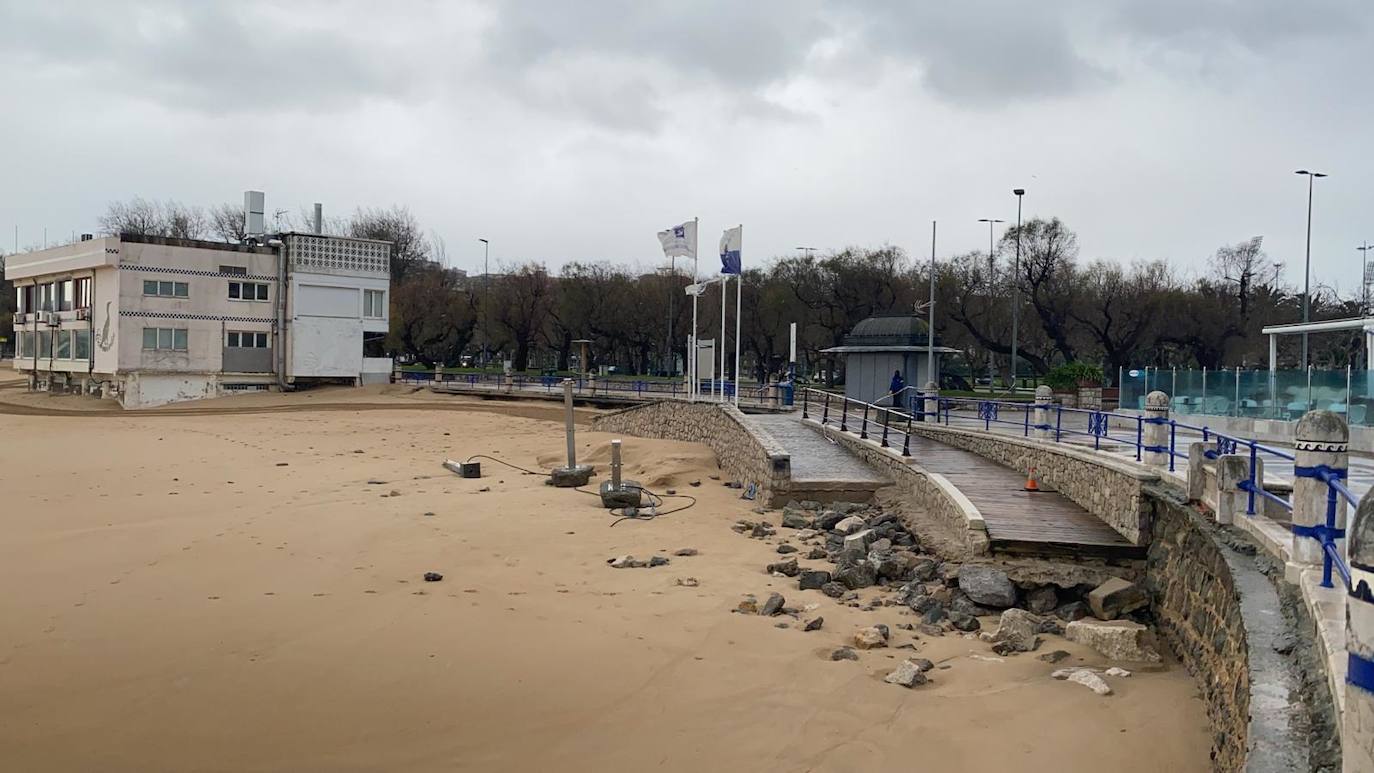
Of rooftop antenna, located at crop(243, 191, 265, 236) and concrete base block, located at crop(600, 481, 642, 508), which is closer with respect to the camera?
concrete base block, located at crop(600, 481, 642, 508)

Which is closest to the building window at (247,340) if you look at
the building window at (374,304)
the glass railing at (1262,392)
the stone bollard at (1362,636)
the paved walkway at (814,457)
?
the building window at (374,304)

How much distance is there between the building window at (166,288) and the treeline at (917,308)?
1482cm

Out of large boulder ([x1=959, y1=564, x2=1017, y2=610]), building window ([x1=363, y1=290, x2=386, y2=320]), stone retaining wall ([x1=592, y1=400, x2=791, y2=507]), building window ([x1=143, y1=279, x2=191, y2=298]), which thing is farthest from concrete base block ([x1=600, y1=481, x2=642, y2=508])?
building window ([x1=143, y1=279, x2=191, y2=298])

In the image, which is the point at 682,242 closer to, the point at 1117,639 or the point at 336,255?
the point at 1117,639

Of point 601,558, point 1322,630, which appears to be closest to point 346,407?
point 601,558

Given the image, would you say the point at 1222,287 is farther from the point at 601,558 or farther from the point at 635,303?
the point at 601,558

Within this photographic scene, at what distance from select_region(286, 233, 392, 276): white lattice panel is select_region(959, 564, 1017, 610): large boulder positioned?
45.5 metres

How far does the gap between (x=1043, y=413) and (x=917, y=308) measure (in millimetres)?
29645

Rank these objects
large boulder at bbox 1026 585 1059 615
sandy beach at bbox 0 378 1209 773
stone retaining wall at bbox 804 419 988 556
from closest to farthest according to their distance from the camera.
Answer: sandy beach at bbox 0 378 1209 773
large boulder at bbox 1026 585 1059 615
stone retaining wall at bbox 804 419 988 556

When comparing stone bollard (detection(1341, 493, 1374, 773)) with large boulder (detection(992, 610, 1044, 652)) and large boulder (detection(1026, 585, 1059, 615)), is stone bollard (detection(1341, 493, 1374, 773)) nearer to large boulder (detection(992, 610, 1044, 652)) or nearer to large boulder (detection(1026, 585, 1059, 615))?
large boulder (detection(992, 610, 1044, 652))

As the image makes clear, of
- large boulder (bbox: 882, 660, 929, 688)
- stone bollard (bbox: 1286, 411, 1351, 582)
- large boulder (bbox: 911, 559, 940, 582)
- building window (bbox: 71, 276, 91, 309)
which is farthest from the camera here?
building window (bbox: 71, 276, 91, 309)

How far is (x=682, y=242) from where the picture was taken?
92.1ft

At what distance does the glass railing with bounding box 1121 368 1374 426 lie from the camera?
20578mm

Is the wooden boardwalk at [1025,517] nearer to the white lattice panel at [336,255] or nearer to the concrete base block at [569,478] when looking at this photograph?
the concrete base block at [569,478]
